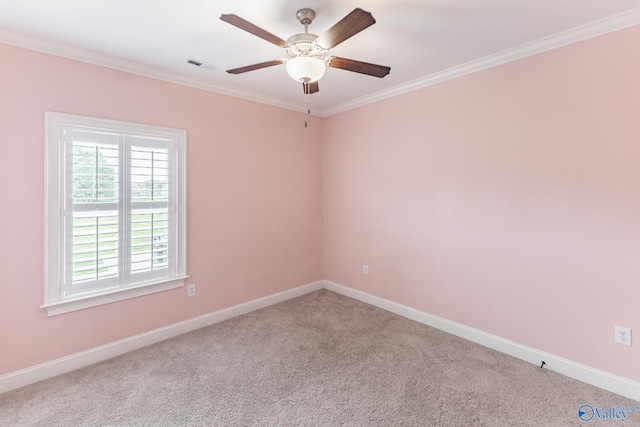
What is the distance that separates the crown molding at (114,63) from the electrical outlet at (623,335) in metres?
3.83

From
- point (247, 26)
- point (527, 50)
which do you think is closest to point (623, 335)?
point (527, 50)

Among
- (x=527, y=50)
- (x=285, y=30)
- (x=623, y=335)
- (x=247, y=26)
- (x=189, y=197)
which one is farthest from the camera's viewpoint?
(x=189, y=197)

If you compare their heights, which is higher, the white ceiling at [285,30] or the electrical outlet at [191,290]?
the white ceiling at [285,30]

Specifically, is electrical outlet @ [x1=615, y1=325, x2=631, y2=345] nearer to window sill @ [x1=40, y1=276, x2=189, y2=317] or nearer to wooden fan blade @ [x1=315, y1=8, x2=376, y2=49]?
wooden fan blade @ [x1=315, y1=8, x2=376, y2=49]

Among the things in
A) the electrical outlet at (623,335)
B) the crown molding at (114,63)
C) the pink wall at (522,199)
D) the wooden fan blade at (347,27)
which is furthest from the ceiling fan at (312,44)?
the electrical outlet at (623,335)

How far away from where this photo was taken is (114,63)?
2500 millimetres

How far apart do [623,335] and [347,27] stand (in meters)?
2.74

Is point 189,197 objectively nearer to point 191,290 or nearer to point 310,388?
point 191,290

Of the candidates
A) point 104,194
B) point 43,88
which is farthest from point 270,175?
point 43,88

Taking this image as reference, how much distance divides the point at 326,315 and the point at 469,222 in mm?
1843

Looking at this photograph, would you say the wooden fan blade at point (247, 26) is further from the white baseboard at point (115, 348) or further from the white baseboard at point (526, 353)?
the white baseboard at point (526, 353)

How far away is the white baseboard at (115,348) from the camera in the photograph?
2.17 m

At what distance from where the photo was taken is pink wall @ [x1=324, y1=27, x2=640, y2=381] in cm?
204

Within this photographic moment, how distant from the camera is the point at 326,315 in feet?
11.1
